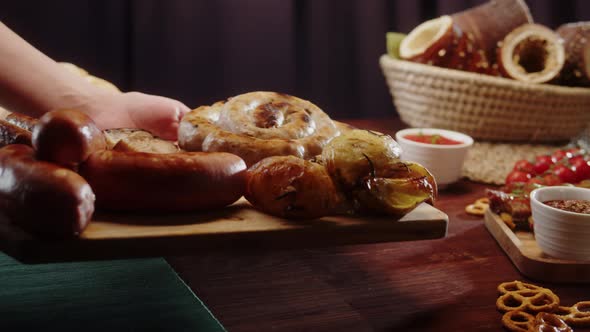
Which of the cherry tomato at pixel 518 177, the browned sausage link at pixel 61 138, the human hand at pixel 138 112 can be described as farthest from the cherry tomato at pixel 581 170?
the browned sausage link at pixel 61 138

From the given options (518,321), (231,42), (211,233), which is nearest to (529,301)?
(518,321)

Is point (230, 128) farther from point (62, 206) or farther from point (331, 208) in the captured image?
point (62, 206)

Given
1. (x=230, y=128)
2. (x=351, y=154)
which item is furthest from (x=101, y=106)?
(x=351, y=154)

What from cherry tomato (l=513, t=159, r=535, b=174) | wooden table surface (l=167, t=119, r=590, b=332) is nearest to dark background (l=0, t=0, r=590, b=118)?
cherry tomato (l=513, t=159, r=535, b=174)

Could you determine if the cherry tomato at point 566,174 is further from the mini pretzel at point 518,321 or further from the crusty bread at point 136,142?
the crusty bread at point 136,142

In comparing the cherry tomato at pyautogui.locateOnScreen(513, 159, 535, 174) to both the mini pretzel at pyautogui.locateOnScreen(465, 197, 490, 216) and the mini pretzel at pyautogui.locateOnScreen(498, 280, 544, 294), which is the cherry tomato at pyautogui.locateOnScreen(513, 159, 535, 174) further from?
the mini pretzel at pyautogui.locateOnScreen(498, 280, 544, 294)

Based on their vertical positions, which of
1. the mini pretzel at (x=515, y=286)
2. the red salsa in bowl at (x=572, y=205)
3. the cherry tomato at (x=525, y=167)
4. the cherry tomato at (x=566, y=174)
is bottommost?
the mini pretzel at (x=515, y=286)
